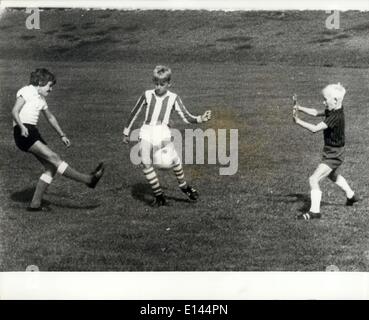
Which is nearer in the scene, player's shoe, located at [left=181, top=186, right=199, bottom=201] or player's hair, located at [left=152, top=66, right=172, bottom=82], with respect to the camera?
player's hair, located at [left=152, top=66, right=172, bottom=82]

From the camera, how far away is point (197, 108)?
30.3 ft

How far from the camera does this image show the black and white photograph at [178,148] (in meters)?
5.07

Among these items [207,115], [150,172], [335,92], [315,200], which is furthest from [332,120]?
[150,172]

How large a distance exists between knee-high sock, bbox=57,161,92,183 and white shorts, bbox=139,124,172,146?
2.17 feet

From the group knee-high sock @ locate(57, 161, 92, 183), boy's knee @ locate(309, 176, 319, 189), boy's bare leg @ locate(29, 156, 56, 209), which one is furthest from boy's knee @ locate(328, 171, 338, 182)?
boy's bare leg @ locate(29, 156, 56, 209)

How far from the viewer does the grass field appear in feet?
16.3

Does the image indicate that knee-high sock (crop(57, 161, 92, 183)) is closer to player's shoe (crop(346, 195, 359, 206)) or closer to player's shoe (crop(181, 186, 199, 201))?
player's shoe (crop(181, 186, 199, 201))

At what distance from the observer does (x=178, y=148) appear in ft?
23.9

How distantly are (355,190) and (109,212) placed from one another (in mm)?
2321

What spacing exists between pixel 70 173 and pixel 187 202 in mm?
1090

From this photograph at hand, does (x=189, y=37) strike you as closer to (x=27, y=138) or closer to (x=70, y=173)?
(x=70, y=173)

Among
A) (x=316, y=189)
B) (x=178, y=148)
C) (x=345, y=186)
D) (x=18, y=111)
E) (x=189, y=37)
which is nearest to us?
(x=18, y=111)

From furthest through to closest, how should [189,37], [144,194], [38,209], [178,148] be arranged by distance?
1. [189,37]
2. [178,148]
3. [144,194]
4. [38,209]
